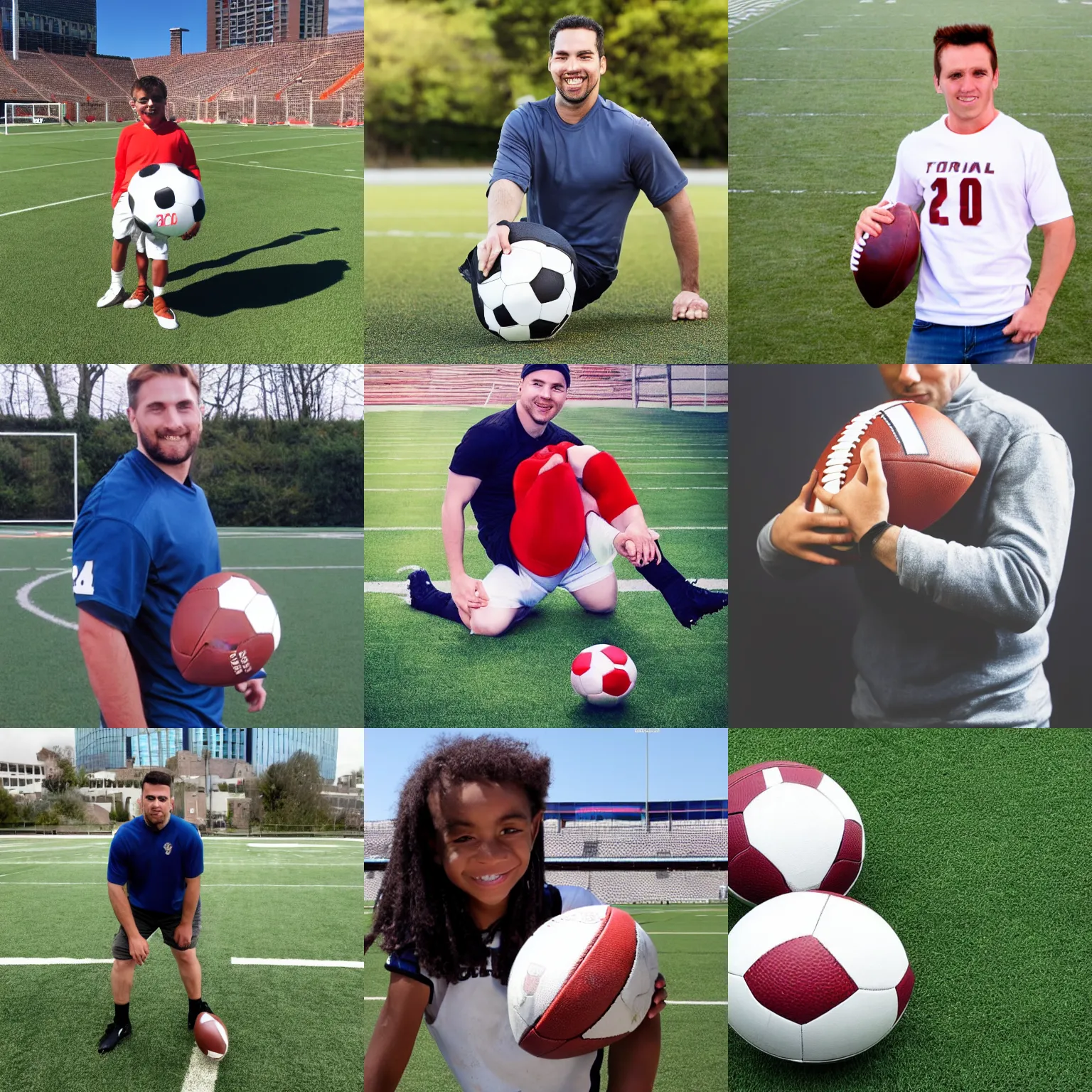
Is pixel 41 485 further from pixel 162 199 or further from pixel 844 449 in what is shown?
pixel 844 449

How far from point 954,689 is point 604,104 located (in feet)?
9.73

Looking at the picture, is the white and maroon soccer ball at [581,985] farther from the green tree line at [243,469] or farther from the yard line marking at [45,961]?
the yard line marking at [45,961]

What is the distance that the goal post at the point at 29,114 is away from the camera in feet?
18.3

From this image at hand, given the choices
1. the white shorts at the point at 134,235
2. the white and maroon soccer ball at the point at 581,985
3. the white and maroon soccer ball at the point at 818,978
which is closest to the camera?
the white and maroon soccer ball at the point at 581,985

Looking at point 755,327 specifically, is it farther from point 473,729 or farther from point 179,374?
point 179,374

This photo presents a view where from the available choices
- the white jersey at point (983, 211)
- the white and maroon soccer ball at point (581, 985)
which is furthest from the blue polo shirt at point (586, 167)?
the white and maroon soccer ball at point (581, 985)

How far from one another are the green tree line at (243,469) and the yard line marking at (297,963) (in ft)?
6.37

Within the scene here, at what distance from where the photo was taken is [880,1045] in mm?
4590

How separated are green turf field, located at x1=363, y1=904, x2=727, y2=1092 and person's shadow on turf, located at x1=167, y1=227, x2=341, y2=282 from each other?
3.23 metres

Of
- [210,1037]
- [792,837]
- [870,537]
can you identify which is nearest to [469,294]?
[870,537]

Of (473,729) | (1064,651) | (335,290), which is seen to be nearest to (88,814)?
(473,729)

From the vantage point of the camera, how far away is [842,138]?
20.5 feet

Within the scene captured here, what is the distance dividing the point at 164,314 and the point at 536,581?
2.06 metres

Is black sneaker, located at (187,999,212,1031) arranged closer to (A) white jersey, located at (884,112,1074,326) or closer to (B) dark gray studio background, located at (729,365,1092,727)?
(B) dark gray studio background, located at (729,365,1092,727)
